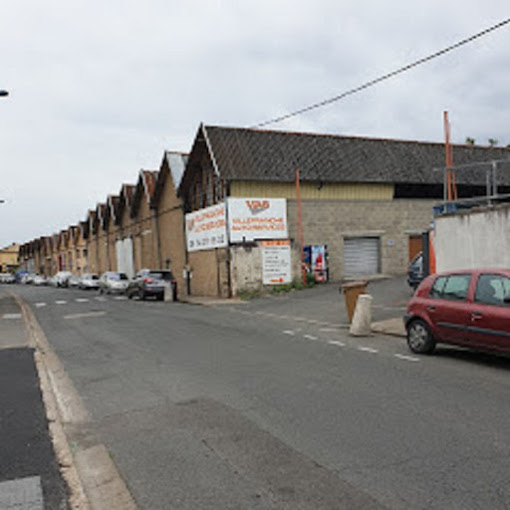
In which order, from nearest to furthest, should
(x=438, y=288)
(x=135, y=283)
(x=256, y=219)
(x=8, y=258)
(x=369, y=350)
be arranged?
1. (x=438, y=288)
2. (x=369, y=350)
3. (x=256, y=219)
4. (x=135, y=283)
5. (x=8, y=258)

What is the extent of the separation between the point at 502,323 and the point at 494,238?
4.59 metres

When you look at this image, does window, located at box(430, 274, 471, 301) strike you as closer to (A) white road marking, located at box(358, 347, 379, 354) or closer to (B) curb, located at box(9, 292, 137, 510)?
(A) white road marking, located at box(358, 347, 379, 354)

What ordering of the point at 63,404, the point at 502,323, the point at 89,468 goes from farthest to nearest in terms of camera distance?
1. the point at 502,323
2. the point at 63,404
3. the point at 89,468

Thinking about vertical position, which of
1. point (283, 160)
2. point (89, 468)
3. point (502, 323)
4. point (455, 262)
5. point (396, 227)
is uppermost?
point (283, 160)

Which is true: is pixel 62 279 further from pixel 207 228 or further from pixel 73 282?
pixel 207 228

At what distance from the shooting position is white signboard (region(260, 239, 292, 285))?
2458cm

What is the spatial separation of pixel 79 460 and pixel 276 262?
2012 centimetres

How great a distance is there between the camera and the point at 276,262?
2473 cm

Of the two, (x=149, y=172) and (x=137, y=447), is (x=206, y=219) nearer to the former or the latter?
(x=149, y=172)

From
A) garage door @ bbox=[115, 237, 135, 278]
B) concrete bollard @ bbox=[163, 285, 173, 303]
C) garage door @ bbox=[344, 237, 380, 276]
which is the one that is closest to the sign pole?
garage door @ bbox=[344, 237, 380, 276]

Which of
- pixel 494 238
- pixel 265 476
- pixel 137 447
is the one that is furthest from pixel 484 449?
pixel 494 238

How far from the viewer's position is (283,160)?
83.3 feet

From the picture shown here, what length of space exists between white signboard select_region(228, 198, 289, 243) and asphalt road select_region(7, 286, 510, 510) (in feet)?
44.4

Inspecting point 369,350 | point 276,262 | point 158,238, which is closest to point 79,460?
point 369,350
